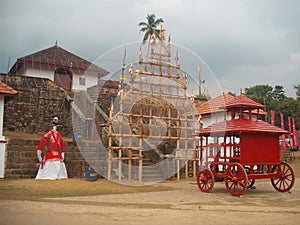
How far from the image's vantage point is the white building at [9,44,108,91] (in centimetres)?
2229

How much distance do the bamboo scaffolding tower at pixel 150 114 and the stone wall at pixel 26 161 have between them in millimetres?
1445

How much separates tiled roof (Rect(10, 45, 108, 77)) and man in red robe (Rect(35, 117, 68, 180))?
1087 cm

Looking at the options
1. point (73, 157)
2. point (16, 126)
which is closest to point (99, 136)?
point (73, 157)

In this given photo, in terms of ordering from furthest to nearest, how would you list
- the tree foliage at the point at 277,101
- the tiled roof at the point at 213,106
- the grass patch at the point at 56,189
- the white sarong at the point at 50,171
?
1. the tree foliage at the point at 277,101
2. the tiled roof at the point at 213,106
3. the white sarong at the point at 50,171
4. the grass patch at the point at 56,189

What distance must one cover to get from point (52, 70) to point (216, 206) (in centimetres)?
1806

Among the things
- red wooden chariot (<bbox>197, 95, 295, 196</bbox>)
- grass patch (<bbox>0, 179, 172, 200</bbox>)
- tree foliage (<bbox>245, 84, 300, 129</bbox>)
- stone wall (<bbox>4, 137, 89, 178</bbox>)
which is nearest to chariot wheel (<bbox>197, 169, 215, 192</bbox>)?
red wooden chariot (<bbox>197, 95, 295, 196</bbox>)

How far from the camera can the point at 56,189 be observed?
10.1 m

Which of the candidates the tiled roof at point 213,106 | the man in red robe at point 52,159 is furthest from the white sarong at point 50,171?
the tiled roof at point 213,106

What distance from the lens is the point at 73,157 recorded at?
46.2 ft

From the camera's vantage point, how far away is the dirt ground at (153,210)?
5.90 meters

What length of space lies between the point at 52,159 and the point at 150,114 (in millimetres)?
4234

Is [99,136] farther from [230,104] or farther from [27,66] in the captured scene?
[27,66]

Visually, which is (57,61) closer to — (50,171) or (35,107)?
(35,107)

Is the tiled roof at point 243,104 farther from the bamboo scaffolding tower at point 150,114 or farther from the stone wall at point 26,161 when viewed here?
the stone wall at point 26,161
